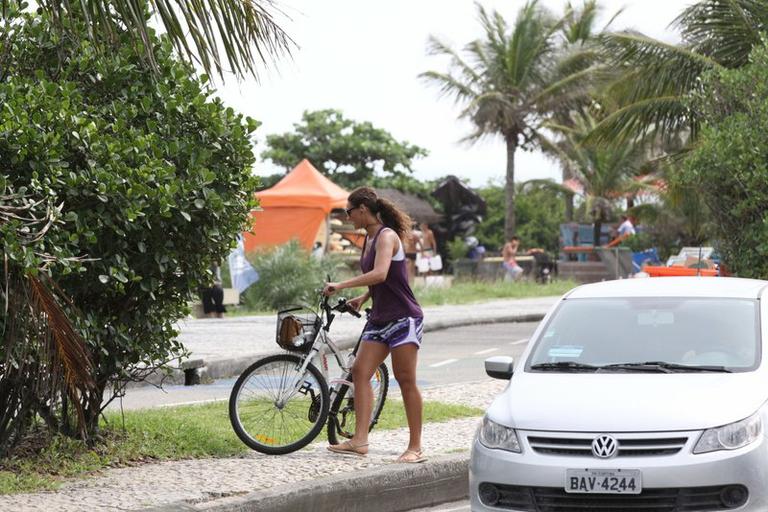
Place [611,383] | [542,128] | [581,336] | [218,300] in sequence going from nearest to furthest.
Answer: [611,383], [581,336], [218,300], [542,128]

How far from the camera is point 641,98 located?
2705cm

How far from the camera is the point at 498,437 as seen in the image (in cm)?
661

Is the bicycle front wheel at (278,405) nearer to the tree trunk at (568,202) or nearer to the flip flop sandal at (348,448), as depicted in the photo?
the flip flop sandal at (348,448)

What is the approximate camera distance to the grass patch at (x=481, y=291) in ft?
98.2

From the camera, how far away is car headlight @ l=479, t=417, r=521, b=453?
256 inches

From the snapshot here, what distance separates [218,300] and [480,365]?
817 cm

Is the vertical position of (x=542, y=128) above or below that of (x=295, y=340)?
above

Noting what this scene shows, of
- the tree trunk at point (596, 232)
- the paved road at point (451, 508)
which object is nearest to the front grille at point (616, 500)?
the paved road at point (451, 508)

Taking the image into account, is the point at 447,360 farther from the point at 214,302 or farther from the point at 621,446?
the point at 621,446

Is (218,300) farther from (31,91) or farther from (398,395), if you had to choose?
(31,91)

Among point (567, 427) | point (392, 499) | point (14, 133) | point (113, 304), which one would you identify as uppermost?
point (14, 133)

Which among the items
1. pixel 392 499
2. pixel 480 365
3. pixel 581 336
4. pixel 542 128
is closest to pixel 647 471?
pixel 581 336

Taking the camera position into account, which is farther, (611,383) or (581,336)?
(581,336)

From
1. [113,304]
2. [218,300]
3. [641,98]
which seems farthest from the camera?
[641,98]
